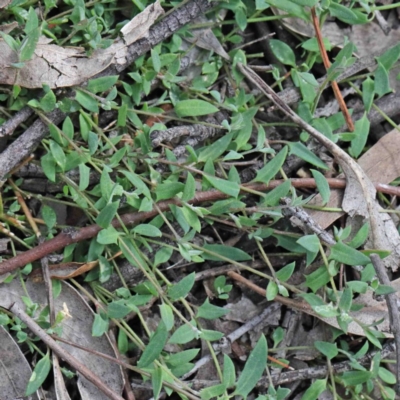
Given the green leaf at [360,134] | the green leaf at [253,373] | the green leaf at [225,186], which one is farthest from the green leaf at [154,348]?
the green leaf at [360,134]

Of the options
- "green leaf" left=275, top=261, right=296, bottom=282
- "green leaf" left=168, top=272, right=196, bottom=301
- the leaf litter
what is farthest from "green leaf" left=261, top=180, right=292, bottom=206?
"green leaf" left=168, top=272, right=196, bottom=301

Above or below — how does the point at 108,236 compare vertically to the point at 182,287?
above

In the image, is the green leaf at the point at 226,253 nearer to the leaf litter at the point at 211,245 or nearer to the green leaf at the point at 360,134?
the leaf litter at the point at 211,245

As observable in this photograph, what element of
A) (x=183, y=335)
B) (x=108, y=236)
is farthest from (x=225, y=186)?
(x=183, y=335)

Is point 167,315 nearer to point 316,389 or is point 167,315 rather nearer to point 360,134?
point 316,389

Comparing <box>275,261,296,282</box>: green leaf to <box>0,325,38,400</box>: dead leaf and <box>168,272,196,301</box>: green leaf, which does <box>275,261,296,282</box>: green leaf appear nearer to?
<box>168,272,196,301</box>: green leaf

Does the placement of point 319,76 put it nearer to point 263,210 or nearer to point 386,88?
point 386,88

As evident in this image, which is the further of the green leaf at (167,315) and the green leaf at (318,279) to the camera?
the green leaf at (318,279)
